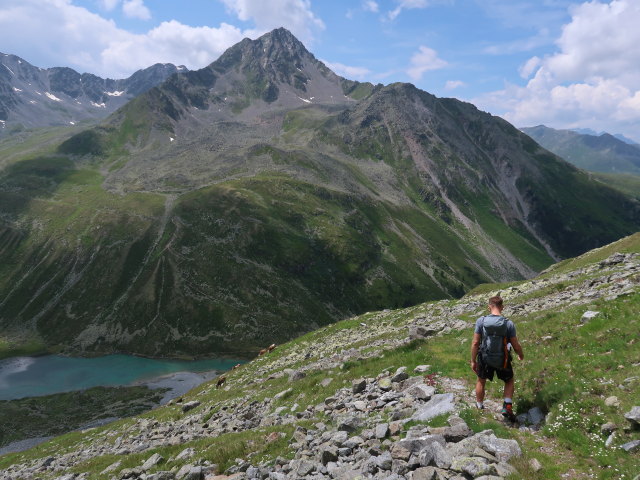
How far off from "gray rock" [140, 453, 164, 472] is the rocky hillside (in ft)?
0.20

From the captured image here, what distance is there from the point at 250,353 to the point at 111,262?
9166 centimetres

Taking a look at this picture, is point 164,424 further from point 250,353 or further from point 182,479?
point 250,353

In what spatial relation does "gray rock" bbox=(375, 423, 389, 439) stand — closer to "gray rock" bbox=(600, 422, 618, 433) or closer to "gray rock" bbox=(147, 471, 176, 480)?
"gray rock" bbox=(600, 422, 618, 433)

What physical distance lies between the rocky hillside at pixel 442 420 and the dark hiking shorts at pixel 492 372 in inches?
48.6

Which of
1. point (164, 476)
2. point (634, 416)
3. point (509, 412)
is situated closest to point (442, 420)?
point (509, 412)

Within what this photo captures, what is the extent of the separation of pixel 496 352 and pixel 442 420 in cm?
307

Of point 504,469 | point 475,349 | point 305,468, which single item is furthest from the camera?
point 475,349

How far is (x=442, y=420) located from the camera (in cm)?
1302

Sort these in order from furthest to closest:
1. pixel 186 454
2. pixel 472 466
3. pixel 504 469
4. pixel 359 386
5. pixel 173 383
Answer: pixel 173 383, pixel 359 386, pixel 186 454, pixel 472 466, pixel 504 469

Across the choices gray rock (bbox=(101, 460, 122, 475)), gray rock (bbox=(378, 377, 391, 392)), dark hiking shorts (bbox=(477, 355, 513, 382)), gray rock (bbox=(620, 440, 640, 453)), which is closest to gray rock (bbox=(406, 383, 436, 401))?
gray rock (bbox=(378, 377, 391, 392))

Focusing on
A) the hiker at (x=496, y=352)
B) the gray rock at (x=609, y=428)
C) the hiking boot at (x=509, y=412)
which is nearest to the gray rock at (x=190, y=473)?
the hiker at (x=496, y=352)

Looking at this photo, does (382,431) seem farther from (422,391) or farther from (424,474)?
(422,391)

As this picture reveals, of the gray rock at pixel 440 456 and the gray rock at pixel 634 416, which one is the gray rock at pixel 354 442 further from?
the gray rock at pixel 634 416

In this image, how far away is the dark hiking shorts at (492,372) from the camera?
13.3 meters
